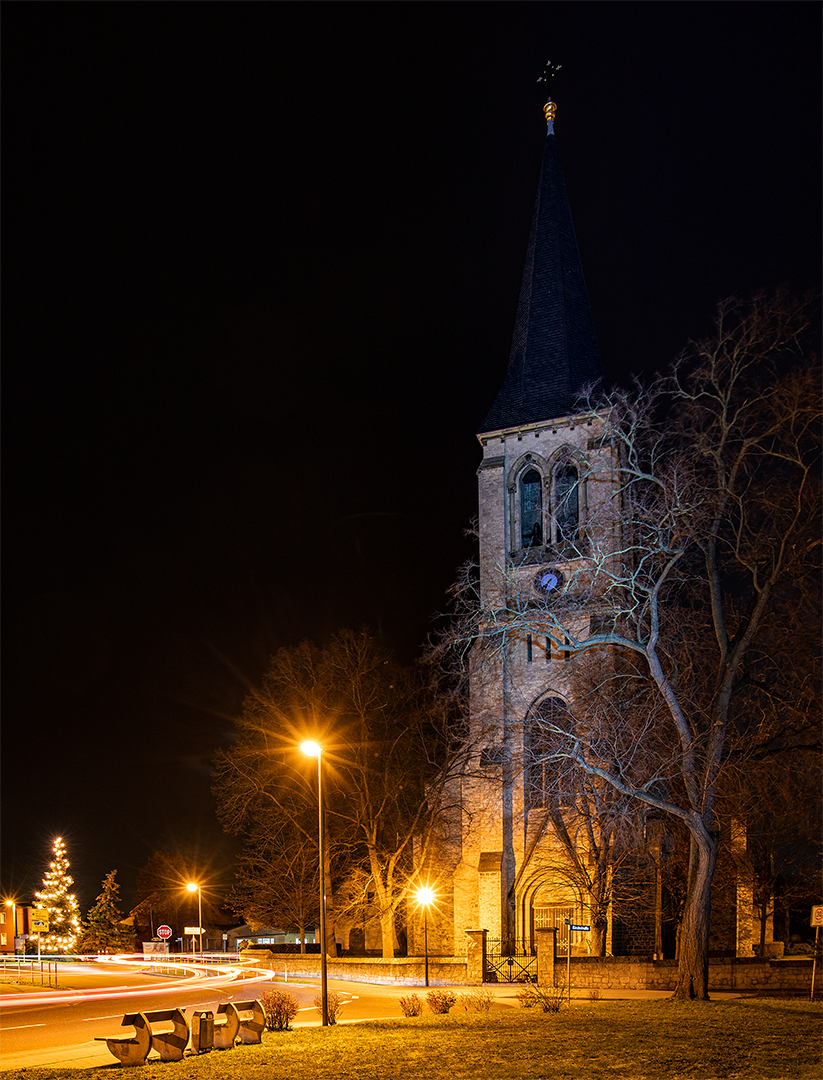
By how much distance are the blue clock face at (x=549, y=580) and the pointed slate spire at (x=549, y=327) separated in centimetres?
635

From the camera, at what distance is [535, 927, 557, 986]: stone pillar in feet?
82.5

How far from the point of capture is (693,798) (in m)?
20.9

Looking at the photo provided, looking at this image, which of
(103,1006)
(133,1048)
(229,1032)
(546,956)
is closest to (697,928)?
(546,956)

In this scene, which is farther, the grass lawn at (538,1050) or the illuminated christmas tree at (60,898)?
the illuminated christmas tree at (60,898)

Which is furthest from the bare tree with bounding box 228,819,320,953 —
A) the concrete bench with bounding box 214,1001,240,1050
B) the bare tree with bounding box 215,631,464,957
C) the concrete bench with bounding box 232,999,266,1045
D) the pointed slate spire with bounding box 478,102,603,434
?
the concrete bench with bounding box 214,1001,240,1050

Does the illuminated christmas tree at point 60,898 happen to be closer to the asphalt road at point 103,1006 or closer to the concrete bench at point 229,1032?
the asphalt road at point 103,1006

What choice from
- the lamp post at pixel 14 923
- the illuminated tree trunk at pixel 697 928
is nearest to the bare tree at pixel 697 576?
the illuminated tree trunk at pixel 697 928

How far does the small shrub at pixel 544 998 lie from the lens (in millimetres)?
19172

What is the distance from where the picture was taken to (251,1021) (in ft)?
48.9

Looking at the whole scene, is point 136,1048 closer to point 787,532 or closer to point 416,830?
point 787,532

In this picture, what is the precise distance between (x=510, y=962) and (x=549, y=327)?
83.0ft

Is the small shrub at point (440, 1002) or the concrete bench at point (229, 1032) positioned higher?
Answer: the concrete bench at point (229, 1032)

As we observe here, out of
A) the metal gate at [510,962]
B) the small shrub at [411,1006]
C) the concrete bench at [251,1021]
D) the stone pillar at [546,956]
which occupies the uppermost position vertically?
the concrete bench at [251,1021]

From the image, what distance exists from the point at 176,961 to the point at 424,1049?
33.9 m
